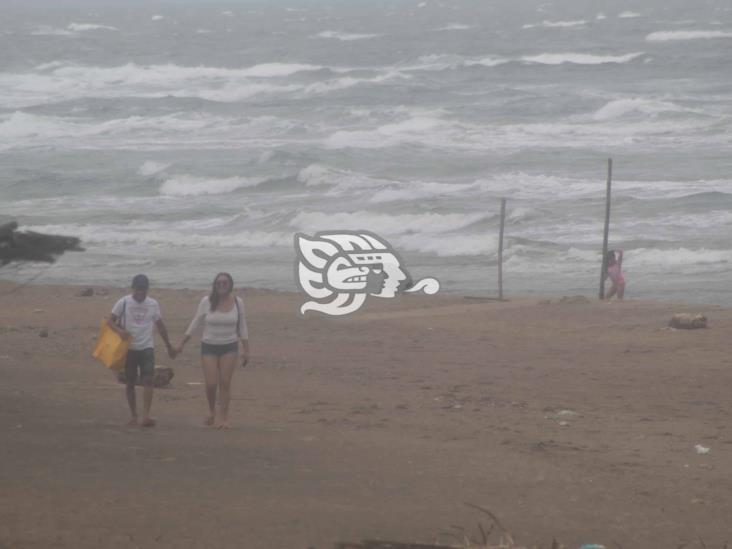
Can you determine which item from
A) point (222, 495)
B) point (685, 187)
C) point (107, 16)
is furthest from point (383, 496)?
point (107, 16)

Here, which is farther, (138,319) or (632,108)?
(632,108)

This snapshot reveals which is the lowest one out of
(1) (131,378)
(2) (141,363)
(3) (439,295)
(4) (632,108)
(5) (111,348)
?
(3) (439,295)

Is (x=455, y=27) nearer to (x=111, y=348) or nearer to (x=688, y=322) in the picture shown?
(x=688, y=322)

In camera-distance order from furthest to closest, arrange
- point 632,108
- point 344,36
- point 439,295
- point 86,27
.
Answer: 1. point 86,27
2. point 344,36
3. point 632,108
4. point 439,295

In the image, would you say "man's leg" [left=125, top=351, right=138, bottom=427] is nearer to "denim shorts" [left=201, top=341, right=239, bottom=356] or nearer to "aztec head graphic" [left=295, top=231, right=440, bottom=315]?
"denim shorts" [left=201, top=341, right=239, bottom=356]

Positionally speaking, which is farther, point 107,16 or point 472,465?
point 107,16

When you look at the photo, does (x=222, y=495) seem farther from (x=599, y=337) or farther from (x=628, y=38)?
(x=628, y=38)

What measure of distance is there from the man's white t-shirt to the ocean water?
37.6 inches

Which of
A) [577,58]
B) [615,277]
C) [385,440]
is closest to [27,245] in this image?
[385,440]

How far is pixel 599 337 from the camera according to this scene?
47.1ft

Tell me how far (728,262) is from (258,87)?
35886 millimetres

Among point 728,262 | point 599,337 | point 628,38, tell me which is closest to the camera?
point 599,337

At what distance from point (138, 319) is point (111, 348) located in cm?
24

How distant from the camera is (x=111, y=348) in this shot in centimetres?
884
